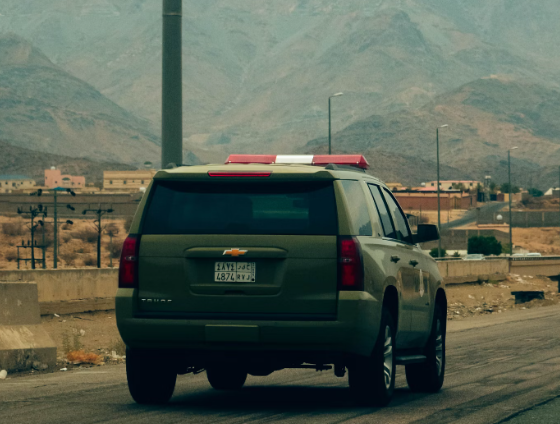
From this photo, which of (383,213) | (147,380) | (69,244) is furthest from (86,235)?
(147,380)

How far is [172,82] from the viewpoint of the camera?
15.6 meters

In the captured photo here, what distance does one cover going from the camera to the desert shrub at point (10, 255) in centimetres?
8669

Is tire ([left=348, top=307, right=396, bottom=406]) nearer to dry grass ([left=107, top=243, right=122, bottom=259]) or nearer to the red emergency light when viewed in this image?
the red emergency light

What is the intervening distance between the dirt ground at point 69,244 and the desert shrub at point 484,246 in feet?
109

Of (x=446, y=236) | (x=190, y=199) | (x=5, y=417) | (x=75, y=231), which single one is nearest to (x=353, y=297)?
(x=190, y=199)

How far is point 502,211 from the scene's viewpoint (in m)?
151

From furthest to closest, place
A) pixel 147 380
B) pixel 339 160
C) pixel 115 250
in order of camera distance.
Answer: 1. pixel 115 250
2. pixel 339 160
3. pixel 147 380

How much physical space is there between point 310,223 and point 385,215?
1.61 meters

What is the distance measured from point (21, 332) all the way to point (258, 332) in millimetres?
5338

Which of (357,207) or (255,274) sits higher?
(357,207)

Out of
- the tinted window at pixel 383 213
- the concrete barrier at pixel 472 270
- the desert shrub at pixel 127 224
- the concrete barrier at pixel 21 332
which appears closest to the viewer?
the tinted window at pixel 383 213

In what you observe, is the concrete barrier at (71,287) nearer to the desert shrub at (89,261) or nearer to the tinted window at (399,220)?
the tinted window at (399,220)

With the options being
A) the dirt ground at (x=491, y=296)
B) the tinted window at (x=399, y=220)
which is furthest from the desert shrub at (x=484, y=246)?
the tinted window at (x=399, y=220)

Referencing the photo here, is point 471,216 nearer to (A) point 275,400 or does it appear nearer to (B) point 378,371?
(A) point 275,400
